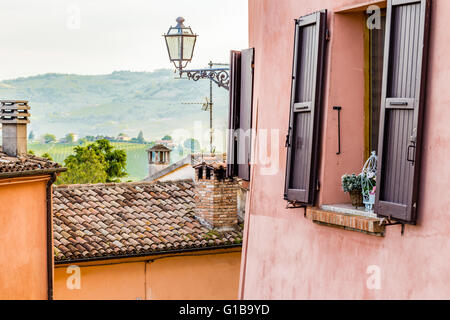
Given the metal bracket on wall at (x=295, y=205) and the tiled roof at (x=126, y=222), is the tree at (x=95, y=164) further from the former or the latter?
the metal bracket on wall at (x=295, y=205)

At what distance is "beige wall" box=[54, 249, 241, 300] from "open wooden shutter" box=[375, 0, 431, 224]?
720cm

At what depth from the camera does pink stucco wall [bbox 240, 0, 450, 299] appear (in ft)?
14.3

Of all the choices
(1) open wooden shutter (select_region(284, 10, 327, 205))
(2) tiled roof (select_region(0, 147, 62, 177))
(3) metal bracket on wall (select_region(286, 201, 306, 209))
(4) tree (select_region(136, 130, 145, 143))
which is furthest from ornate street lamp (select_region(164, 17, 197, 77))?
(4) tree (select_region(136, 130, 145, 143))

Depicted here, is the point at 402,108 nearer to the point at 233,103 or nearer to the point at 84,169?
the point at 233,103

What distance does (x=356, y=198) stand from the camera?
211 inches

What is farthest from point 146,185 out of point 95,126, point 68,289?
point 95,126

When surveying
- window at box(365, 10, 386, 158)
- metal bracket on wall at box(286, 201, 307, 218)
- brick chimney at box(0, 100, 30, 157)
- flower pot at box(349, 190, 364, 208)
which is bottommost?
metal bracket on wall at box(286, 201, 307, 218)

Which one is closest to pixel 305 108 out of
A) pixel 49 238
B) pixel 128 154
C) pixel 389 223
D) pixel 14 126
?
pixel 389 223

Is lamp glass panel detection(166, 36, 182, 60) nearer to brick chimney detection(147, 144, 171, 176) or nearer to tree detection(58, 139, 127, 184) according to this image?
brick chimney detection(147, 144, 171, 176)

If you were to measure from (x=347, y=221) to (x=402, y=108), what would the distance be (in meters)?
1.03

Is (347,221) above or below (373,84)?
below

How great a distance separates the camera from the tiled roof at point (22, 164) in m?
8.83

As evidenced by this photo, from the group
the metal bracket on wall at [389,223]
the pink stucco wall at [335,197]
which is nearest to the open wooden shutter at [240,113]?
the pink stucco wall at [335,197]
